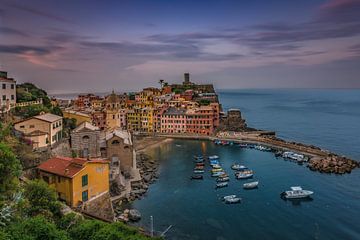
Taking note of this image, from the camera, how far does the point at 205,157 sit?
48781 millimetres

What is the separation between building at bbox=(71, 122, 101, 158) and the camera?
3225 cm

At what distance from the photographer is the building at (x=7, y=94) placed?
31.5 metres

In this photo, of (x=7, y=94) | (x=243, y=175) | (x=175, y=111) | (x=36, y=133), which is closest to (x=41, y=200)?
(x=36, y=133)

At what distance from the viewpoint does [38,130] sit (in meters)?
28.8

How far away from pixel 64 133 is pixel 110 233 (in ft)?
73.4

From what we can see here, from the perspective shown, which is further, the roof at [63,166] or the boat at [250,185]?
the boat at [250,185]

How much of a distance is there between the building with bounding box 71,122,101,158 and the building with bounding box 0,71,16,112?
7.11 m

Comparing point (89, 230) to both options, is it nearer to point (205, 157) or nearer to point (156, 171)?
point (156, 171)

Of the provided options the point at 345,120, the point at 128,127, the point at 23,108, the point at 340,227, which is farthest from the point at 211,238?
the point at 345,120

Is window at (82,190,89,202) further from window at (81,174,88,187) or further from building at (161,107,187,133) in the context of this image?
building at (161,107,187,133)

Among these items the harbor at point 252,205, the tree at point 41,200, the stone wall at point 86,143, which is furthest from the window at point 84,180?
the stone wall at point 86,143

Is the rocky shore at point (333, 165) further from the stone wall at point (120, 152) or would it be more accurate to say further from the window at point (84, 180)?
the window at point (84, 180)

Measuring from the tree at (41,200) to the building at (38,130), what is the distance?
10345 mm

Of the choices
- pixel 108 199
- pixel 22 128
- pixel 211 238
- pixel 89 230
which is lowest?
pixel 211 238
